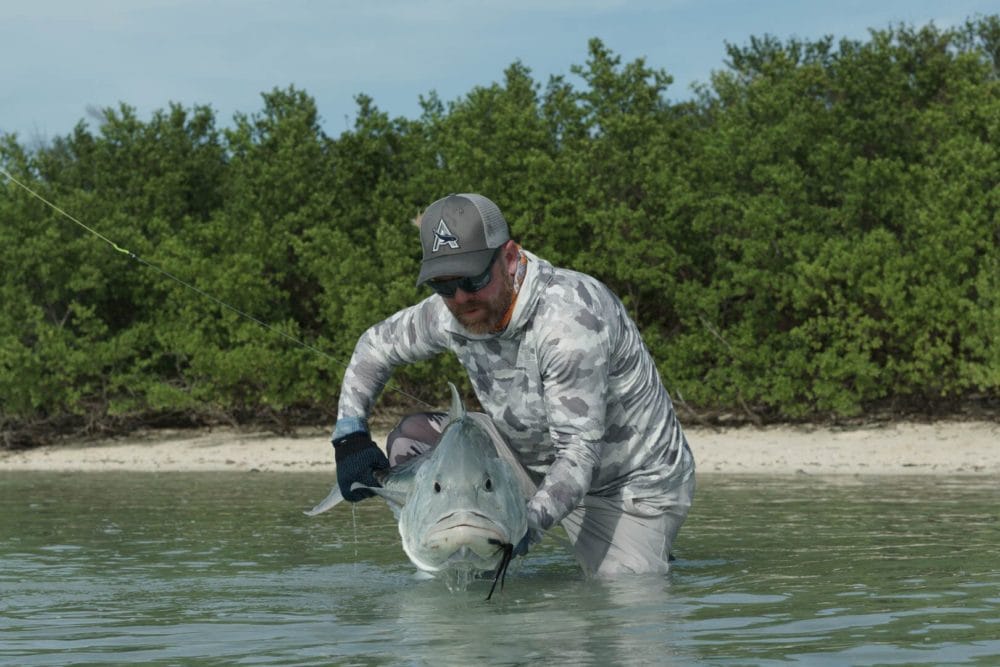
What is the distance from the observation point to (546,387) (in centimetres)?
618

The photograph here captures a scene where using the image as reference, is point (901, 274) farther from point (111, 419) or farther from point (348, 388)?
point (348, 388)

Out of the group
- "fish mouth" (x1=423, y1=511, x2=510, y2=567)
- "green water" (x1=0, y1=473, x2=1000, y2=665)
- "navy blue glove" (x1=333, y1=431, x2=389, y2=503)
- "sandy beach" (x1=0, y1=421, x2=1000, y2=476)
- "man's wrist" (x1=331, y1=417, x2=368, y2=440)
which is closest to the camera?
"fish mouth" (x1=423, y1=511, x2=510, y2=567)

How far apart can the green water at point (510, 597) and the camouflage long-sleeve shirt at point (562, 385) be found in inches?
21.3

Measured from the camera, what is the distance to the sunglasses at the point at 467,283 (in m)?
6.03

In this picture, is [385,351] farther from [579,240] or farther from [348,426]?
[579,240]

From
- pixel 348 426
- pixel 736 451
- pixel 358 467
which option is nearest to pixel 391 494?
pixel 358 467

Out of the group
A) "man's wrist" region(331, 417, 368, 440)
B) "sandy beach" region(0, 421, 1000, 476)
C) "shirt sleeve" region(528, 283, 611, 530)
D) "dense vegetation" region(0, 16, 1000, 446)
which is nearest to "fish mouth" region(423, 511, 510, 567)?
"shirt sleeve" region(528, 283, 611, 530)

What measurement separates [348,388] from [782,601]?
2.12 metres

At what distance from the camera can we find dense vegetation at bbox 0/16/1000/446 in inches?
830

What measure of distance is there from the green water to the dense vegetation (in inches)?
374

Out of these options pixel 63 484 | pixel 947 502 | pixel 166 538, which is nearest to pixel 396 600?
pixel 166 538

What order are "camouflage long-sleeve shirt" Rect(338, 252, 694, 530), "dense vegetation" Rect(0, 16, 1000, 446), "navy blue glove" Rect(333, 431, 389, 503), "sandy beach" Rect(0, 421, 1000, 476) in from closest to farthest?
"camouflage long-sleeve shirt" Rect(338, 252, 694, 530), "navy blue glove" Rect(333, 431, 389, 503), "sandy beach" Rect(0, 421, 1000, 476), "dense vegetation" Rect(0, 16, 1000, 446)

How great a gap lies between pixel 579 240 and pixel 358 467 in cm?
1713

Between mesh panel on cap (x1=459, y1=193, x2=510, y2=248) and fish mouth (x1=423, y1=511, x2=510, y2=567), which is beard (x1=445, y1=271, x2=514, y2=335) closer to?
mesh panel on cap (x1=459, y1=193, x2=510, y2=248)
